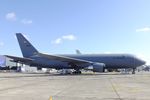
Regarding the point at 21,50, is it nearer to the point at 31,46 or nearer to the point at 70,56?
the point at 31,46

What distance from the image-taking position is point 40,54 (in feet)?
183

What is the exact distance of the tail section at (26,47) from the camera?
2383 inches

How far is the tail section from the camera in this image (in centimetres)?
6054

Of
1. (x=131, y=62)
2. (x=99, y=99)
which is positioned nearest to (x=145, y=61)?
(x=131, y=62)

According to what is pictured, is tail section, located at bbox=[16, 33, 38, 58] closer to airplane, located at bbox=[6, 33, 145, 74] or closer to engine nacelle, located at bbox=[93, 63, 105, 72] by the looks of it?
airplane, located at bbox=[6, 33, 145, 74]

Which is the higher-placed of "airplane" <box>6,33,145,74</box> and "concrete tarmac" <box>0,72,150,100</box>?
"airplane" <box>6,33,145,74</box>

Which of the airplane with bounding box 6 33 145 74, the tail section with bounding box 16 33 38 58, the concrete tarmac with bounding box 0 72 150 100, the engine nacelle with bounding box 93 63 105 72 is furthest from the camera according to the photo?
the tail section with bounding box 16 33 38 58

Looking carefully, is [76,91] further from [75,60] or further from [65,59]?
[65,59]

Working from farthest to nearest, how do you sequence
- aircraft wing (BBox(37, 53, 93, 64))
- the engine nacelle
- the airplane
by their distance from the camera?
aircraft wing (BBox(37, 53, 93, 64)), the airplane, the engine nacelle

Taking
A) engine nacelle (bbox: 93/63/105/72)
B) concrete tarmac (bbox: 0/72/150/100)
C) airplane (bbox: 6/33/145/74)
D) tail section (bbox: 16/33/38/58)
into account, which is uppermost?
tail section (bbox: 16/33/38/58)

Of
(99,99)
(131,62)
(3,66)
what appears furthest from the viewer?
(3,66)

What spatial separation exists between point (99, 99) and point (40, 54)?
139 feet

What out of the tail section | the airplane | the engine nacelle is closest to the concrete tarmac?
the engine nacelle

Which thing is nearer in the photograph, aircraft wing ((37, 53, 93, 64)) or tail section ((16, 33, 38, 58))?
aircraft wing ((37, 53, 93, 64))
